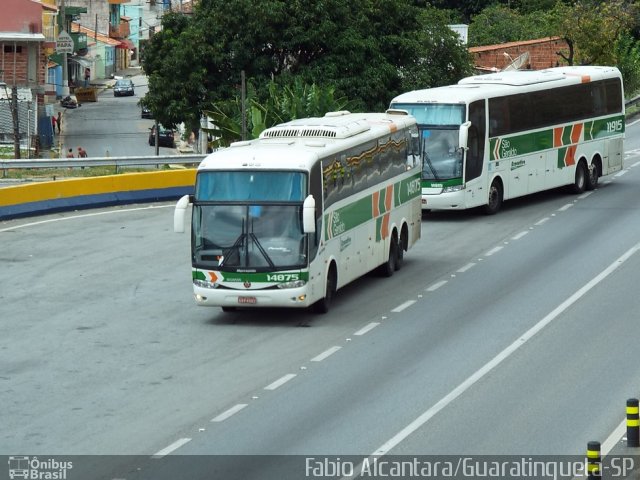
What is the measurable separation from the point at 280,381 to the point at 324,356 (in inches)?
64.1

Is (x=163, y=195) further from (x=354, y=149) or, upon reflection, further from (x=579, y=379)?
(x=579, y=379)

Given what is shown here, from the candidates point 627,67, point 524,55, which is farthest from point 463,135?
point 524,55

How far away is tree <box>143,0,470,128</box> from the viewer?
5144 cm

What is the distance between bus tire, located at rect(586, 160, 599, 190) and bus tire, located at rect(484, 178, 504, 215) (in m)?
4.53

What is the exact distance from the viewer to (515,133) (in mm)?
35562

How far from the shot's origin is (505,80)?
36500 millimetres

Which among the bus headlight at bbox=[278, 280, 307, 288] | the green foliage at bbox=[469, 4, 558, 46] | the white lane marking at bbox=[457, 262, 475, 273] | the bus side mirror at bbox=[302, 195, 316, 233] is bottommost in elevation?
the white lane marking at bbox=[457, 262, 475, 273]

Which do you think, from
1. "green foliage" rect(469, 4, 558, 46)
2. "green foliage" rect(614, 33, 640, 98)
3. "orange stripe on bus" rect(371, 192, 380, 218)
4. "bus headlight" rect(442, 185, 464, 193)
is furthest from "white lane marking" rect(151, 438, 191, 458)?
"green foliage" rect(469, 4, 558, 46)

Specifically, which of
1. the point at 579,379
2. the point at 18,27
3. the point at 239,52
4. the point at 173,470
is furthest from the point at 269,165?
the point at 18,27

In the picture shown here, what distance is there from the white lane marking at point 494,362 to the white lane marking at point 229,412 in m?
2.19

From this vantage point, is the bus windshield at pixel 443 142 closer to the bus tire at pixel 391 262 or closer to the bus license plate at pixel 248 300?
the bus tire at pixel 391 262

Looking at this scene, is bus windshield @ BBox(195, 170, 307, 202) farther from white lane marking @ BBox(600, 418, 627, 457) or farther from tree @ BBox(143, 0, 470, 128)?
tree @ BBox(143, 0, 470, 128)

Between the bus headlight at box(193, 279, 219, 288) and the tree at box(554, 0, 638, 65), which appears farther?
the tree at box(554, 0, 638, 65)

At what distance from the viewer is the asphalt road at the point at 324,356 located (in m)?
16.4
